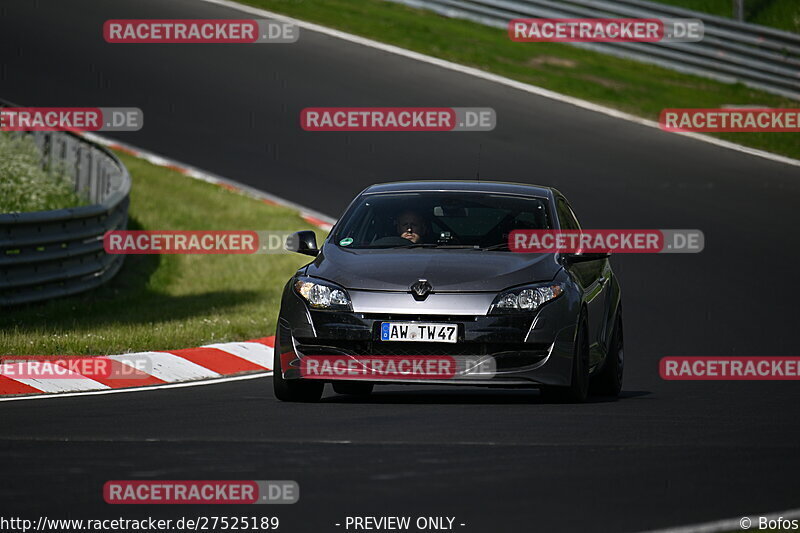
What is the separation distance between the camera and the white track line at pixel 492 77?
25344 millimetres

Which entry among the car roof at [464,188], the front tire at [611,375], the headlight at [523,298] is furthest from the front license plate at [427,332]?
the front tire at [611,375]

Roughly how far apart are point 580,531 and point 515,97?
20765 millimetres

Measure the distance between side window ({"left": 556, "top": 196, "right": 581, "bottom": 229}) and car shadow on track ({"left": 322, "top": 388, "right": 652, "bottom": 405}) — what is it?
4.01 feet

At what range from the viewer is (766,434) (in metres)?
9.02

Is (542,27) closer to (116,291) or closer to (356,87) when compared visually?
(356,87)

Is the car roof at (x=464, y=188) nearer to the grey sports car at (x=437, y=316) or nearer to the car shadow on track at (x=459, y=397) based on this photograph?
the grey sports car at (x=437, y=316)

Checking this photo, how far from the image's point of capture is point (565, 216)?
38.6ft

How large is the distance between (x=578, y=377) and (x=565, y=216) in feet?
5.99

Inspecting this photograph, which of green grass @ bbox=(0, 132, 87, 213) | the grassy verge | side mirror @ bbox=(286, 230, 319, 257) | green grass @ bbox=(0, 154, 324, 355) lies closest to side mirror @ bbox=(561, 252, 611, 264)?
side mirror @ bbox=(286, 230, 319, 257)

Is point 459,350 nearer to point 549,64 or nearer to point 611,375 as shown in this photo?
point 611,375

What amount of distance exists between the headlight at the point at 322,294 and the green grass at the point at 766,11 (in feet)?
76.2

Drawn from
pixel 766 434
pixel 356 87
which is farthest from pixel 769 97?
pixel 766 434

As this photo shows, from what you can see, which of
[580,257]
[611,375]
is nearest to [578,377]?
[580,257]

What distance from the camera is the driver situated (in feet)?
36.1
